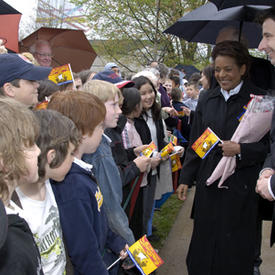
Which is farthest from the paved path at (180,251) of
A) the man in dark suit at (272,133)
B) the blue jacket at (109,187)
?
the man in dark suit at (272,133)

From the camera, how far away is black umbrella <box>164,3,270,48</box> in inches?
130

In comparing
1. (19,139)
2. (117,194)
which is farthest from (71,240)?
(19,139)

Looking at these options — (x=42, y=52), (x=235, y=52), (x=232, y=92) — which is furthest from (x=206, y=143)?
(x=42, y=52)

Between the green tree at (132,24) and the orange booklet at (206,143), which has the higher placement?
the green tree at (132,24)

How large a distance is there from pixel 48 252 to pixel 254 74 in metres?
2.38

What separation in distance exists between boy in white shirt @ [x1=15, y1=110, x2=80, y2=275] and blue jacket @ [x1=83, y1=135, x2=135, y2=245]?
0.52 metres

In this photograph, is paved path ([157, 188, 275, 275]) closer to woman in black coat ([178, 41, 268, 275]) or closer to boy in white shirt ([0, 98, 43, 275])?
woman in black coat ([178, 41, 268, 275])

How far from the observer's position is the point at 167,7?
12.0 meters

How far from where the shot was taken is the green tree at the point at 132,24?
11.6 m

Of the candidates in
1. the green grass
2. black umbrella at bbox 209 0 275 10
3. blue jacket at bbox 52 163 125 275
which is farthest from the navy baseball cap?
the green grass

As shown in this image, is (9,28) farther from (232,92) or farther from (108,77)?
(232,92)

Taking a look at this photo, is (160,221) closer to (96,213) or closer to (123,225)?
(123,225)

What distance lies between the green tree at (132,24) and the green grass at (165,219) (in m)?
6.52

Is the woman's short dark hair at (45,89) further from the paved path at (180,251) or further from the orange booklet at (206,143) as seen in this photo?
the paved path at (180,251)
